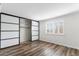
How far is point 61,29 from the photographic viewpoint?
4.73 meters

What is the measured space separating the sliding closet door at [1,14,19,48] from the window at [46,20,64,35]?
232 cm

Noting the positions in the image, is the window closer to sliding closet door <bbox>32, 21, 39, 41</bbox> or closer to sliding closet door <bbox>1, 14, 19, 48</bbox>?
sliding closet door <bbox>32, 21, 39, 41</bbox>

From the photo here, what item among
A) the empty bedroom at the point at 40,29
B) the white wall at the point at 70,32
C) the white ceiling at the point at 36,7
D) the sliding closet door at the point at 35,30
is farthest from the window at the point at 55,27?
the white ceiling at the point at 36,7

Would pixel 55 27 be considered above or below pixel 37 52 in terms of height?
above

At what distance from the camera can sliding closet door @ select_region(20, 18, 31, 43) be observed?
5.16 m

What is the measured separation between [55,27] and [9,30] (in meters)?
2.82

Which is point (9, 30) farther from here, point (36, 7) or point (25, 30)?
point (25, 30)

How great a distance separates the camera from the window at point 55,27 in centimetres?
472

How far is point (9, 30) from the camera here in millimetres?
Answer: 3652

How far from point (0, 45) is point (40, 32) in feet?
11.2

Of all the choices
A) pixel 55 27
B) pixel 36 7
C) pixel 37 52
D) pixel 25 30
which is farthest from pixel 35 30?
pixel 36 7

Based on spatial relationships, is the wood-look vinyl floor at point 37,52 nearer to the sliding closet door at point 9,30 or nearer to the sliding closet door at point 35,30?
the sliding closet door at point 9,30

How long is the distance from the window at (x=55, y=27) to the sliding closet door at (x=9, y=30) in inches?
91.2

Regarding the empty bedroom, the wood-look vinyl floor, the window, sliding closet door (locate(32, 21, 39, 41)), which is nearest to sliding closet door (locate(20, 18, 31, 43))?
the empty bedroom
